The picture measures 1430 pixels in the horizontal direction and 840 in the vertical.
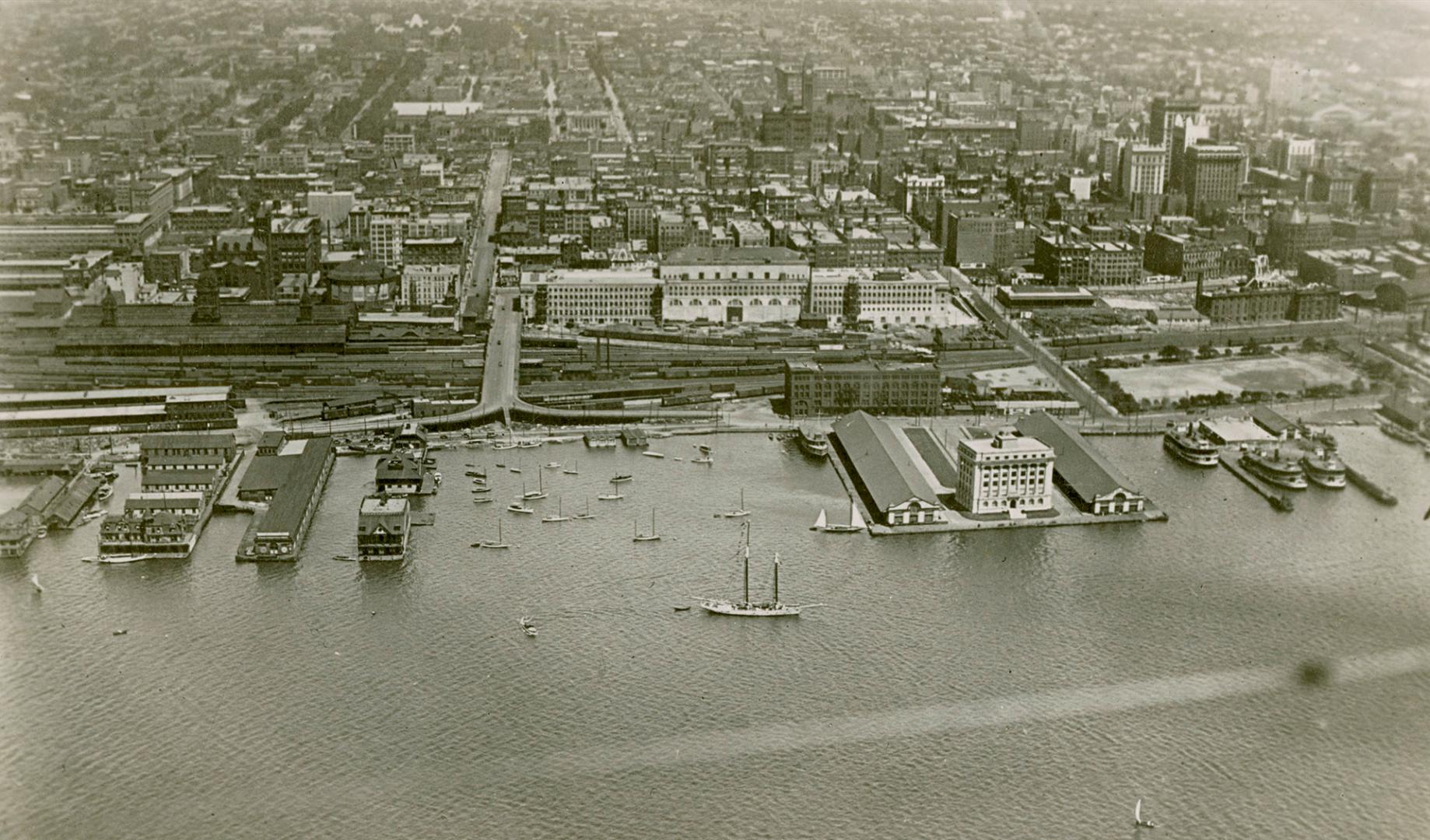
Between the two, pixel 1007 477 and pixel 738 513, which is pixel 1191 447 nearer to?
pixel 1007 477

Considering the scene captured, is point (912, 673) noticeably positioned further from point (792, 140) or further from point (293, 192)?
point (792, 140)

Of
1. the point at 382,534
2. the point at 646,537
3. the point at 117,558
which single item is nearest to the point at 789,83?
the point at 646,537

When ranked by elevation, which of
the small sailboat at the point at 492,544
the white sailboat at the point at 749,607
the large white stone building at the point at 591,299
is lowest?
the small sailboat at the point at 492,544

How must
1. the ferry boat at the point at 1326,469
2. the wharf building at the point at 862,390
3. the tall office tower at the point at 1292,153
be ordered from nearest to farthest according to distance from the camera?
the ferry boat at the point at 1326,469, the wharf building at the point at 862,390, the tall office tower at the point at 1292,153

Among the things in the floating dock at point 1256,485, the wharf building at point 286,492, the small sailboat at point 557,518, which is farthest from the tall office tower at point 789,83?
the small sailboat at point 557,518

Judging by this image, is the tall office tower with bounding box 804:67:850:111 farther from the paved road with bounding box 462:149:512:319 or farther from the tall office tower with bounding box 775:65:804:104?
the paved road with bounding box 462:149:512:319

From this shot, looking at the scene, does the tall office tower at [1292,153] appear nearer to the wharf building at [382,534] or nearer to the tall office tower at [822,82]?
the tall office tower at [822,82]

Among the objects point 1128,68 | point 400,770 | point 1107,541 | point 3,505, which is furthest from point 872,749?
point 1128,68
